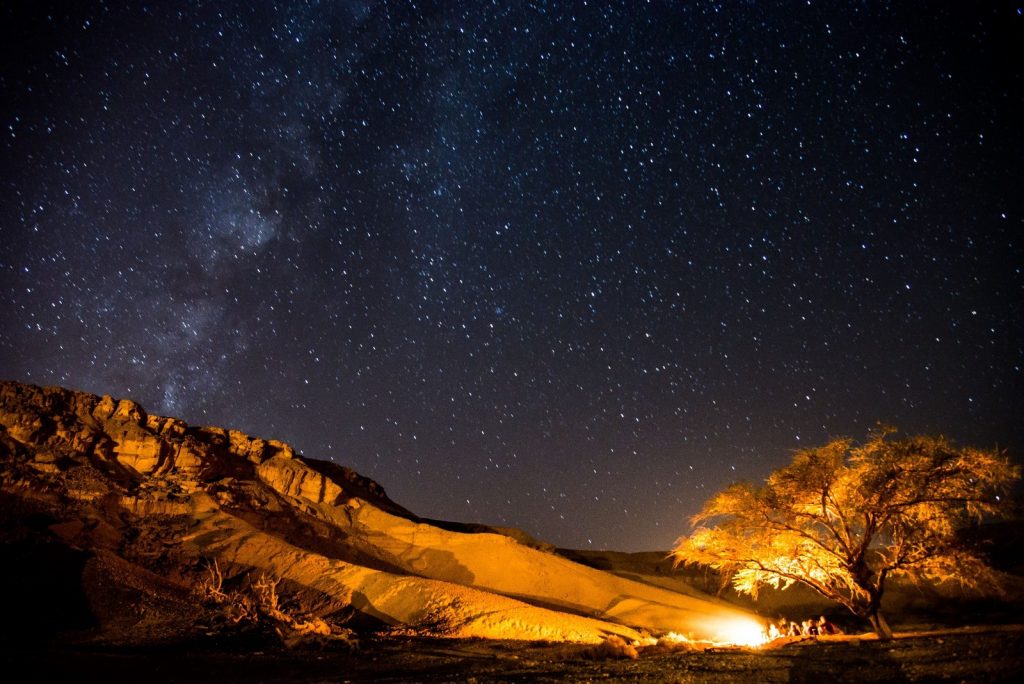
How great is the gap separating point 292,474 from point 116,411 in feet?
48.4

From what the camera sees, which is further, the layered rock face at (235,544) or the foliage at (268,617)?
the layered rock face at (235,544)

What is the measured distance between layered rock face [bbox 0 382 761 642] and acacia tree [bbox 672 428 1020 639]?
829 centimetres

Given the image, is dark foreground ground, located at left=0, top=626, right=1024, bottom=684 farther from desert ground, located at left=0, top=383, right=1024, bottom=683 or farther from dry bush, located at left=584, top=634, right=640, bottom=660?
dry bush, located at left=584, top=634, right=640, bottom=660

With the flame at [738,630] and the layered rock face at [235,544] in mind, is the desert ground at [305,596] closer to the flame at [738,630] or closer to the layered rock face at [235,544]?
the layered rock face at [235,544]

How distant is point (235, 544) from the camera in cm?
3500

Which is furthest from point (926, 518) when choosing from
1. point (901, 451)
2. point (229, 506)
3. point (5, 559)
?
point (229, 506)

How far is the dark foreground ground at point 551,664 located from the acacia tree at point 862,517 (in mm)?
2902

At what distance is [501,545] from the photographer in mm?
43406

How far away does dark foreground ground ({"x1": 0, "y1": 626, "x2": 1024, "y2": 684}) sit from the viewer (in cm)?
1120

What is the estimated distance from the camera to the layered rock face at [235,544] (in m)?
25.3

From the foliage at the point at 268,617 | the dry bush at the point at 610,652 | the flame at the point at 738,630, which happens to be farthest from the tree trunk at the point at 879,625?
the foliage at the point at 268,617

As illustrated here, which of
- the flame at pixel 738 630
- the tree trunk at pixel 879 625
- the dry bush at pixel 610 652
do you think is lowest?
the flame at pixel 738 630

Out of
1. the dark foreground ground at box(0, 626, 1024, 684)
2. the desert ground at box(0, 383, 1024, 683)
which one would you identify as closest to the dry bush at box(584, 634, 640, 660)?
the desert ground at box(0, 383, 1024, 683)

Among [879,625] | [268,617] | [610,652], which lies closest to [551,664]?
[610,652]
